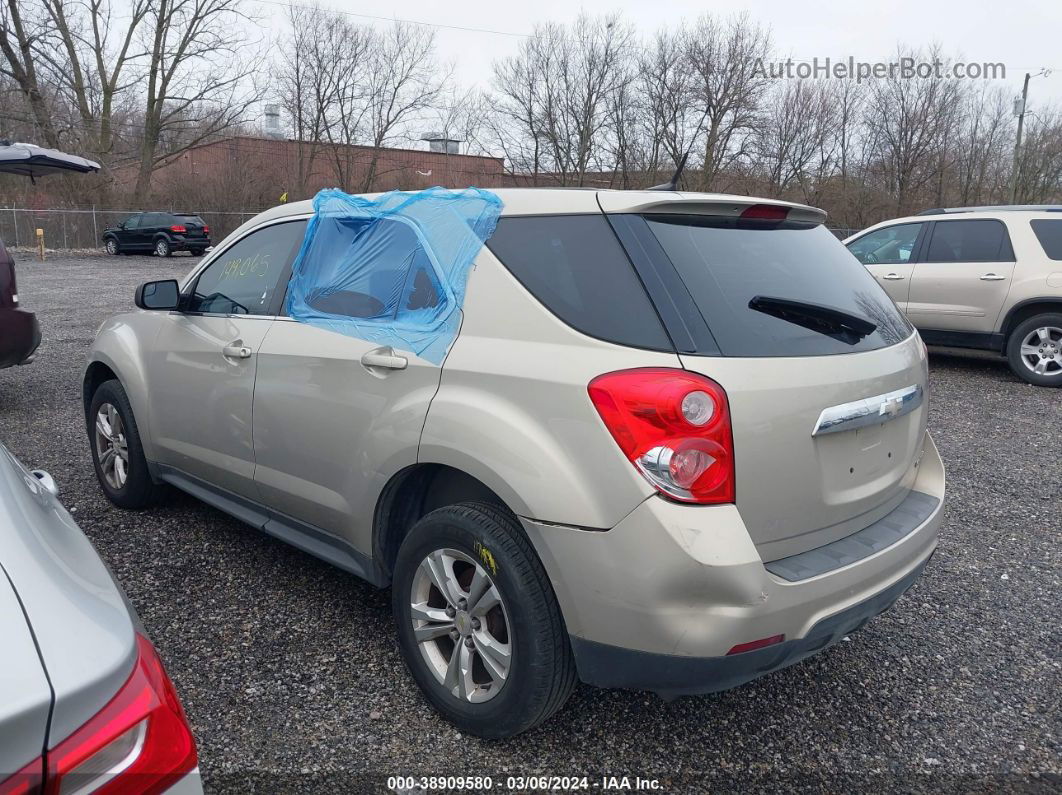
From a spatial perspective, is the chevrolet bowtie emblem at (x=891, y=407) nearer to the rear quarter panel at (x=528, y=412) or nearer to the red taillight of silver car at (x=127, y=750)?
the rear quarter panel at (x=528, y=412)

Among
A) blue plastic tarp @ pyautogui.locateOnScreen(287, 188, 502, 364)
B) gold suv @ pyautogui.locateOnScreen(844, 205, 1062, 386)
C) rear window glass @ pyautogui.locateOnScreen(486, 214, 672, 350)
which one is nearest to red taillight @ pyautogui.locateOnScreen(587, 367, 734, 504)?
rear window glass @ pyautogui.locateOnScreen(486, 214, 672, 350)

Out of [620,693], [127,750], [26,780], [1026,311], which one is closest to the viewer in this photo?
[26,780]

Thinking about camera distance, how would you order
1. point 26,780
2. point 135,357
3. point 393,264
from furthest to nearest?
point 135,357
point 393,264
point 26,780

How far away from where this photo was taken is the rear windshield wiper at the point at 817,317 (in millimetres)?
2367

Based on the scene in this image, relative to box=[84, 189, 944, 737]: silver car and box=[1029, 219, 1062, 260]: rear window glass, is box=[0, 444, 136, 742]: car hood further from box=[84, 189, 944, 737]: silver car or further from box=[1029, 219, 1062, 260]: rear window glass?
box=[1029, 219, 1062, 260]: rear window glass

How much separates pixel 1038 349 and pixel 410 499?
7.92m

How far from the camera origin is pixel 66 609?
1260mm

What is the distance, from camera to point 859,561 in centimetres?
229

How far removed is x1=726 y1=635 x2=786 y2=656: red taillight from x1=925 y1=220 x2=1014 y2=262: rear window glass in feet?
25.8

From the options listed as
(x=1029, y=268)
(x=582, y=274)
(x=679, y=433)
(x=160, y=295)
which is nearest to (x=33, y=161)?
(x=160, y=295)

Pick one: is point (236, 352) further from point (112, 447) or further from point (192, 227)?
point (192, 227)

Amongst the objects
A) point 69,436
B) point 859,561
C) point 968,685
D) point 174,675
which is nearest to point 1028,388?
point 968,685

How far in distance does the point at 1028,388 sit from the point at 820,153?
3475 cm

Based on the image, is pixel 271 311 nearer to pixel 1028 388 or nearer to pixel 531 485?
pixel 531 485
